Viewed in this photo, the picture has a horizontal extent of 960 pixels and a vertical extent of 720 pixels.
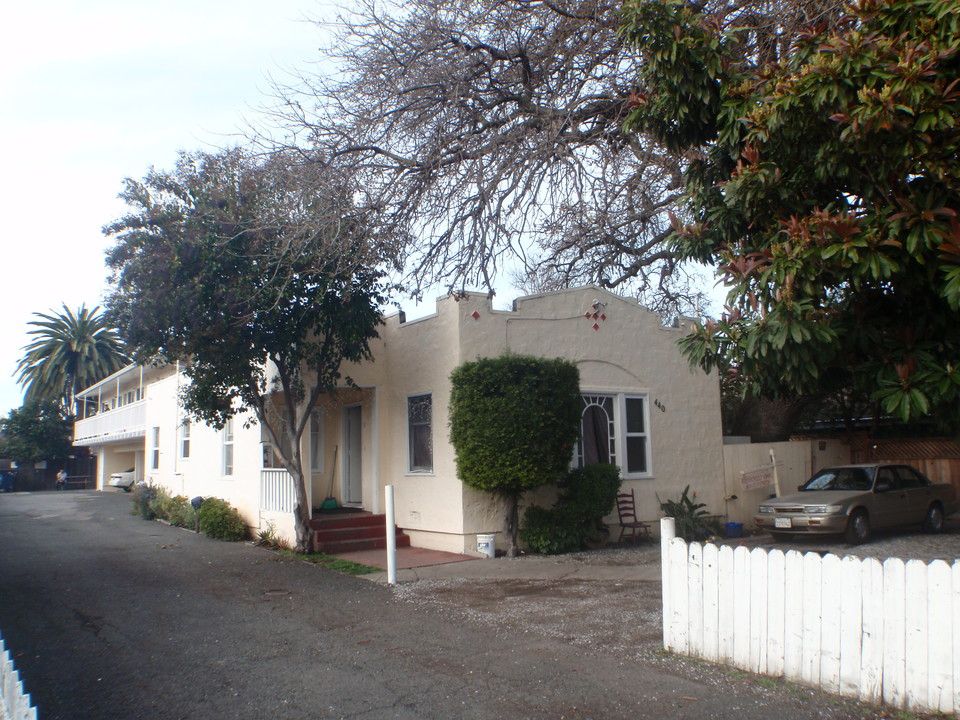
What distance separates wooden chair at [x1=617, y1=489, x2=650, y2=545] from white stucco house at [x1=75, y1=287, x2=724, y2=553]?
0.32 m

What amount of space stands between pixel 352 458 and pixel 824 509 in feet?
29.7

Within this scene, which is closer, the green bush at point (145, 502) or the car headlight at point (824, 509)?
the car headlight at point (824, 509)

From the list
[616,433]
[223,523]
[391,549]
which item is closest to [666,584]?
[391,549]

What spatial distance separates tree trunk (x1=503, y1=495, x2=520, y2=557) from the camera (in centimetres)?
1313

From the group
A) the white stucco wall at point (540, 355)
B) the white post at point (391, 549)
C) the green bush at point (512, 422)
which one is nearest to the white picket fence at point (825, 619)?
the white post at point (391, 549)

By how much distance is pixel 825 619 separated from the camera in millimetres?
6047

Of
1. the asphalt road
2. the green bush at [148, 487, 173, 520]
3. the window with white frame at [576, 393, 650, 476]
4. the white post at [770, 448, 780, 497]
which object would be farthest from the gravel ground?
the green bush at [148, 487, 173, 520]

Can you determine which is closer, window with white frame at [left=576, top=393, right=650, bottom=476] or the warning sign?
window with white frame at [left=576, top=393, right=650, bottom=476]

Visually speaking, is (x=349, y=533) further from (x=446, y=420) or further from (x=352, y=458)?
(x=446, y=420)

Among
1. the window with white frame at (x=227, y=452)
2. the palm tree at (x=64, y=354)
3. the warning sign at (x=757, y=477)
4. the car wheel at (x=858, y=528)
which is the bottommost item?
the car wheel at (x=858, y=528)

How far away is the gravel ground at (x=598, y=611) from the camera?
6.32 metres

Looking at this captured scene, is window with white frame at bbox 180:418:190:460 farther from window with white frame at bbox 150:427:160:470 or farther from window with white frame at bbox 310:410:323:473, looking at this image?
window with white frame at bbox 310:410:323:473

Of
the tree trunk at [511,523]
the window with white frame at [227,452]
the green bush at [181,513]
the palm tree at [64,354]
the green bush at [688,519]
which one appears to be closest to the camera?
the tree trunk at [511,523]

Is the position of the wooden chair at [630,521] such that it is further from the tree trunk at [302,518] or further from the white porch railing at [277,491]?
the white porch railing at [277,491]
